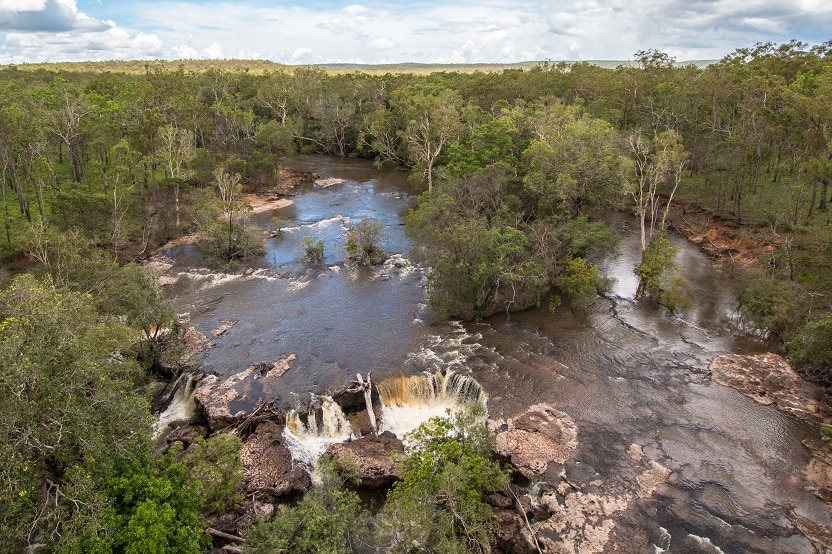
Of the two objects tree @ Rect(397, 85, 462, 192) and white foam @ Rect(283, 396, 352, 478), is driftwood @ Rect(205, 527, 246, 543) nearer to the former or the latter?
white foam @ Rect(283, 396, 352, 478)

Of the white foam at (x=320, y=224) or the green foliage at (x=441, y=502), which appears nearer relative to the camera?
the green foliage at (x=441, y=502)

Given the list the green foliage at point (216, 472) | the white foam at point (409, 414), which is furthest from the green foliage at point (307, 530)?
the white foam at point (409, 414)

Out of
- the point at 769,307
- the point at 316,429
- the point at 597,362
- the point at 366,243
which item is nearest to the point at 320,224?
the point at 366,243

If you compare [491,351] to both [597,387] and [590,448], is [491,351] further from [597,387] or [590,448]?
[590,448]

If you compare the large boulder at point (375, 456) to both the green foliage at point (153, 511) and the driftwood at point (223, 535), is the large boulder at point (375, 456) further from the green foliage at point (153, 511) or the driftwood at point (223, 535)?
the green foliage at point (153, 511)

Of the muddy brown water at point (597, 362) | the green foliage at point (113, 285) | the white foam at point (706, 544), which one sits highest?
the green foliage at point (113, 285)

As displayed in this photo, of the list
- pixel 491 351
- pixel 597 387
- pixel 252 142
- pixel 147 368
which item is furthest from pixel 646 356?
pixel 252 142

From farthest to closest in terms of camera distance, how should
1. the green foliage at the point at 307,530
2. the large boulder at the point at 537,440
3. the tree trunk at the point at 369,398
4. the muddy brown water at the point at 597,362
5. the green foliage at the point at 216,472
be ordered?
the tree trunk at the point at 369,398 → the large boulder at the point at 537,440 → the muddy brown water at the point at 597,362 → the green foliage at the point at 216,472 → the green foliage at the point at 307,530

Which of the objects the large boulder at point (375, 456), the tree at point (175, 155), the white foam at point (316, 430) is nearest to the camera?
the large boulder at point (375, 456)
